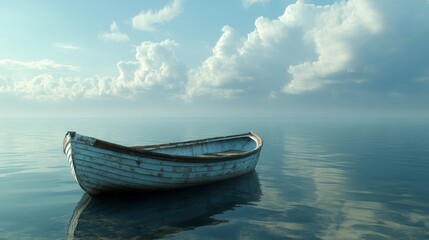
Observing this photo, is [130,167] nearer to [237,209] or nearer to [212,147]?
[237,209]

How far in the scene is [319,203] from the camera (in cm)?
1283

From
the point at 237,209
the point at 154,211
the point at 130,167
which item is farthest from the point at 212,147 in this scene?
the point at 154,211

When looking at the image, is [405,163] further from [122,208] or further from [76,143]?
[76,143]

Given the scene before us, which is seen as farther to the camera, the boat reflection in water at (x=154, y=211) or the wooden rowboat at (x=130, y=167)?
the wooden rowboat at (x=130, y=167)

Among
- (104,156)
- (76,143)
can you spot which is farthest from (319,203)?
(76,143)

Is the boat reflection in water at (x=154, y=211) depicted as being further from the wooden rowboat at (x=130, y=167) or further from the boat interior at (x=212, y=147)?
the boat interior at (x=212, y=147)

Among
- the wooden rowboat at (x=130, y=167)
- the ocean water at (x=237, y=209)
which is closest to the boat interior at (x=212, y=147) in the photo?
the ocean water at (x=237, y=209)

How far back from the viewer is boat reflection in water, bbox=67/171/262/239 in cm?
950

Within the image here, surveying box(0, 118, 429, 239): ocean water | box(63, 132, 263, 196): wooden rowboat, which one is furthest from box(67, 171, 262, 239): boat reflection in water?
box(63, 132, 263, 196): wooden rowboat

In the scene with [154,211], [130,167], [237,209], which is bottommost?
[237,209]

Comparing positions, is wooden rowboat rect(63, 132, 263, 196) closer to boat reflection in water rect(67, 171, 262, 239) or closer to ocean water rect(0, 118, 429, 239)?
boat reflection in water rect(67, 171, 262, 239)

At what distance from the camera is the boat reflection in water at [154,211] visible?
31.2ft

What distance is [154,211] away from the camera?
11.5m

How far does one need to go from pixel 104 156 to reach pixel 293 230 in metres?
7.36
